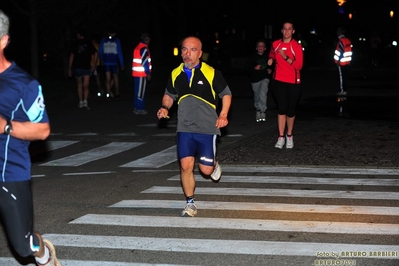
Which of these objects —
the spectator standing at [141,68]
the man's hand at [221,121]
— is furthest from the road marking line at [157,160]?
the spectator standing at [141,68]

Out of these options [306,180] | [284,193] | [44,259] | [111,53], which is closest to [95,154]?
[306,180]

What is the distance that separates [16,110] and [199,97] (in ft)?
11.3

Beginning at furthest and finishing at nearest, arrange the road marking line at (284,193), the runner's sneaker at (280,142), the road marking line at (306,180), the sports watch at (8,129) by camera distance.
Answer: the runner's sneaker at (280,142) < the road marking line at (306,180) < the road marking line at (284,193) < the sports watch at (8,129)

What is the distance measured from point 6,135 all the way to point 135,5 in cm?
3103

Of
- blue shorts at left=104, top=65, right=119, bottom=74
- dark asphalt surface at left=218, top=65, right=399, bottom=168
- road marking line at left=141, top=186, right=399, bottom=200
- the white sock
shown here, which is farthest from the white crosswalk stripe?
blue shorts at left=104, top=65, right=119, bottom=74

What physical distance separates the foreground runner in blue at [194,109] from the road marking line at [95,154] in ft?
14.9

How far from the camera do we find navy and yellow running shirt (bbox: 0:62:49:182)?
16.9 feet

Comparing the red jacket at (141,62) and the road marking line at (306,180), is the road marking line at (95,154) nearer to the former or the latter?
A: the road marking line at (306,180)

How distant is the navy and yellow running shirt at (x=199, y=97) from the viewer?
8.37 m

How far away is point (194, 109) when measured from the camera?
8.40 meters

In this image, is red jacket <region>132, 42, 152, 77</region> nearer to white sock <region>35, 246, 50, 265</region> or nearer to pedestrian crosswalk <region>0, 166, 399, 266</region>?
pedestrian crosswalk <region>0, 166, 399, 266</region>

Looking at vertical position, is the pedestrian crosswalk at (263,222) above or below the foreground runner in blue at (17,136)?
below

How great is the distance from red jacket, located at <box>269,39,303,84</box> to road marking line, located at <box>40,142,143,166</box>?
3.06m

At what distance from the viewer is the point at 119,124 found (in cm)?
1759
